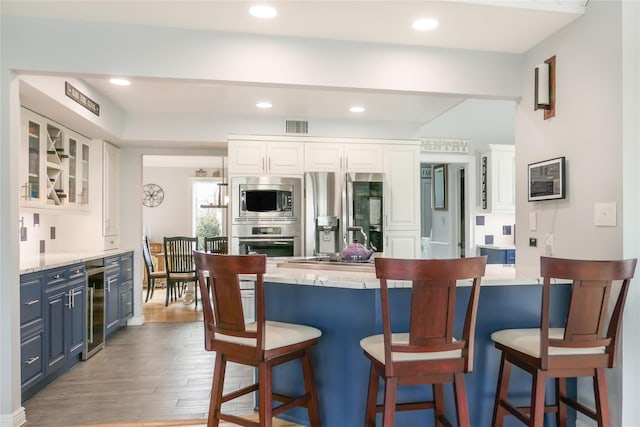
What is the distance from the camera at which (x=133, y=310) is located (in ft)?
16.1

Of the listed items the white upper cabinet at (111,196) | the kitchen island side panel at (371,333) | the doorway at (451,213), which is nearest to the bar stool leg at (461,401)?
the kitchen island side panel at (371,333)

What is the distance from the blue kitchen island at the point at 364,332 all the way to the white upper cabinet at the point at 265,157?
8.06ft

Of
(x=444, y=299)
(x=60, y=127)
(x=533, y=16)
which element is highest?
(x=533, y=16)

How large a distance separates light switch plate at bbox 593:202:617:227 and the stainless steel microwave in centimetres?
293

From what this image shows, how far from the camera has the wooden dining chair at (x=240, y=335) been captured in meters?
1.80

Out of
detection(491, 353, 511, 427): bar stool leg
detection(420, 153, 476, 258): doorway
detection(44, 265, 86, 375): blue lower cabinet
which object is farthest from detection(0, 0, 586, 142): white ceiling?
detection(420, 153, 476, 258): doorway

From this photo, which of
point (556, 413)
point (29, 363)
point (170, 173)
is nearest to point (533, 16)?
point (556, 413)

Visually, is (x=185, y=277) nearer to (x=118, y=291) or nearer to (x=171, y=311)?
(x=171, y=311)

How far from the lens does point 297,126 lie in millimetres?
4703

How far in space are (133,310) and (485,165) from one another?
183 inches

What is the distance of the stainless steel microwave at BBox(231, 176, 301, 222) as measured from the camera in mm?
4527

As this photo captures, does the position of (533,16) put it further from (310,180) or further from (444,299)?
(310,180)

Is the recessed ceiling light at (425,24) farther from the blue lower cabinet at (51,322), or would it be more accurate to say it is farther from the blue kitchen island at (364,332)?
the blue lower cabinet at (51,322)

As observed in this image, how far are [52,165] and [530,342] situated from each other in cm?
380
